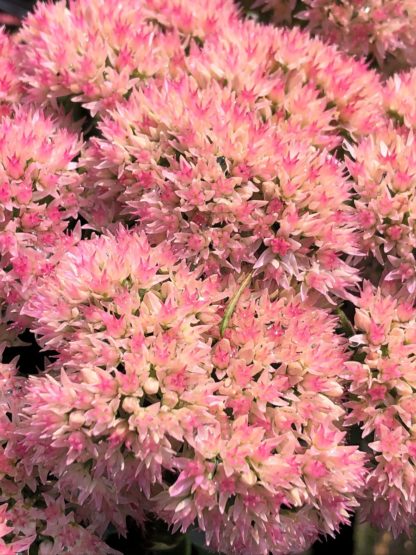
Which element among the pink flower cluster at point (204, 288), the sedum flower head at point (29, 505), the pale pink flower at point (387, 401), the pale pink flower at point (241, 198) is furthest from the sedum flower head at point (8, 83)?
the pale pink flower at point (387, 401)

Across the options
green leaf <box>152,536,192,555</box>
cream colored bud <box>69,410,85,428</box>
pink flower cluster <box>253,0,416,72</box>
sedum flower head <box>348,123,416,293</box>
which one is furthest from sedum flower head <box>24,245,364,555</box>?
pink flower cluster <box>253,0,416,72</box>

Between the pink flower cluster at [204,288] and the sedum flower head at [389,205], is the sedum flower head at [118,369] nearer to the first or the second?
the pink flower cluster at [204,288]

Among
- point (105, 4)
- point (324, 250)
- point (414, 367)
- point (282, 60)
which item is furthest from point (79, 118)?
point (414, 367)

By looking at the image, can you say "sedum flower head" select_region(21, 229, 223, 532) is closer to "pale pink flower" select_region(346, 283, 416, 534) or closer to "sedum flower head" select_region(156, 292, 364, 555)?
"sedum flower head" select_region(156, 292, 364, 555)

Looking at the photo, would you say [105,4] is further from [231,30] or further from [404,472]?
[404,472]

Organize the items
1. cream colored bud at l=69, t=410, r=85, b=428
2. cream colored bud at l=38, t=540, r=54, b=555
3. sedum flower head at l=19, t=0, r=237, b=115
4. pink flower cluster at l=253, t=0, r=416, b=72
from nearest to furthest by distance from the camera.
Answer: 1. cream colored bud at l=69, t=410, r=85, b=428
2. cream colored bud at l=38, t=540, r=54, b=555
3. sedum flower head at l=19, t=0, r=237, b=115
4. pink flower cluster at l=253, t=0, r=416, b=72

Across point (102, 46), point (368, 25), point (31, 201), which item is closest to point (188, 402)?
point (31, 201)

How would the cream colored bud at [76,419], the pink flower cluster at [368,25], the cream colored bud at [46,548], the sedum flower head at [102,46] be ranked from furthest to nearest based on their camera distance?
the pink flower cluster at [368,25]
the sedum flower head at [102,46]
the cream colored bud at [46,548]
the cream colored bud at [76,419]
